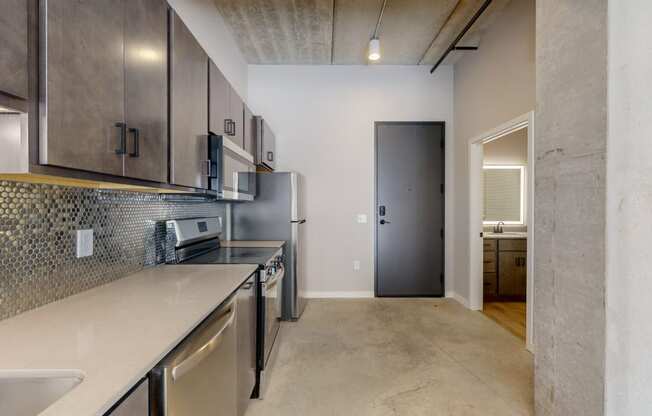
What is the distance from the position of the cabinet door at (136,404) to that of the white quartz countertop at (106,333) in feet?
0.11

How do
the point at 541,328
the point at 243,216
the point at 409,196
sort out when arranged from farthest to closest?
the point at 409,196
the point at 243,216
the point at 541,328

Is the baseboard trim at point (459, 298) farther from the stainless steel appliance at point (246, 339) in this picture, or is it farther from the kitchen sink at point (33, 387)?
the kitchen sink at point (33, 387)

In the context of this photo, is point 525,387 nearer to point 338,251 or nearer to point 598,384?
point 598,384

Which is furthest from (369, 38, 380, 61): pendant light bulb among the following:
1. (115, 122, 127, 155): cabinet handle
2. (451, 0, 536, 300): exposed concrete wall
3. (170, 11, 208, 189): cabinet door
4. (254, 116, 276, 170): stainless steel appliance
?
(115, 122, 127, 155): cabinet handle

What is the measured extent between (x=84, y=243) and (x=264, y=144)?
7.08 ft

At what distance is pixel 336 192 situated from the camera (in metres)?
3.93

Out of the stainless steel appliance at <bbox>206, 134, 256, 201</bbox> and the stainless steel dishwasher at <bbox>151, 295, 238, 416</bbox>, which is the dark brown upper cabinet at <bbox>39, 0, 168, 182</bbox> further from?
the stainless steel dishwasher at <bbox>151, 295, 238, 416</bbox>

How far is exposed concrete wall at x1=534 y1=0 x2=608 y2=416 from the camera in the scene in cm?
126

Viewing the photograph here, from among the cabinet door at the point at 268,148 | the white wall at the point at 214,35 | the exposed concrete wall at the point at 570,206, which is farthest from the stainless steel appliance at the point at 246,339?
the white wall at the point at 214,35

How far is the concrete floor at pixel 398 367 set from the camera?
6.13 feet

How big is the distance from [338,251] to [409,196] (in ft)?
3.75

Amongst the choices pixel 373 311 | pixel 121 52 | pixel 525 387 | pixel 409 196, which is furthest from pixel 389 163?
Answer: pixel 121 52

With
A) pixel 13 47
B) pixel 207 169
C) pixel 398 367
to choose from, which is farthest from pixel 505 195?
pixel 13 47

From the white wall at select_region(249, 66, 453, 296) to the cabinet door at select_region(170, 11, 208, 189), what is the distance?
2.11 m
